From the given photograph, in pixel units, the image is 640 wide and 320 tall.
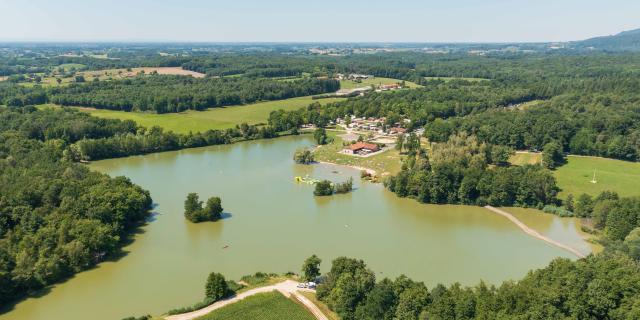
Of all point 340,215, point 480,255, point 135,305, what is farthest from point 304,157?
point 135,305

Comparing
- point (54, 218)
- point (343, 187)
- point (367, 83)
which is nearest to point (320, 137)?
point (343, 187)

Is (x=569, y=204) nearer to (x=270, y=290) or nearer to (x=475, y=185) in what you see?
(x=475, y=185)

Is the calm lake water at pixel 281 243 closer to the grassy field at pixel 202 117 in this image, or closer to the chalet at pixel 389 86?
the grassy field at pixel 202 117

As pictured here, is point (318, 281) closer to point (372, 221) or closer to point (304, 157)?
point (372, 221)

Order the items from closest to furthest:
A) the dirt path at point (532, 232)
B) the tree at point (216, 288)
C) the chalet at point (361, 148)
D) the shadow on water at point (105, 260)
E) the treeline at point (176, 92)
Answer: the tree at point (216, 288) < the shadow on water at point (105, 260) < the dirt path at point (532, 232) < the chalet at point (361, 148) < the treeline at point (176, 92)

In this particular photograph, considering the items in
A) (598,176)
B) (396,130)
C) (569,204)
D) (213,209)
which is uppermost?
(569,204)

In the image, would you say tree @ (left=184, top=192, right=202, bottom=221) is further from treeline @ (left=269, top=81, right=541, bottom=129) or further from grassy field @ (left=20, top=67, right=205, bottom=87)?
grassy field @ (left=20, top=67, right=205, bottom=87)

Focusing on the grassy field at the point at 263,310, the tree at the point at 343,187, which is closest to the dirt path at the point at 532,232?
the tree at the point at 343,187
